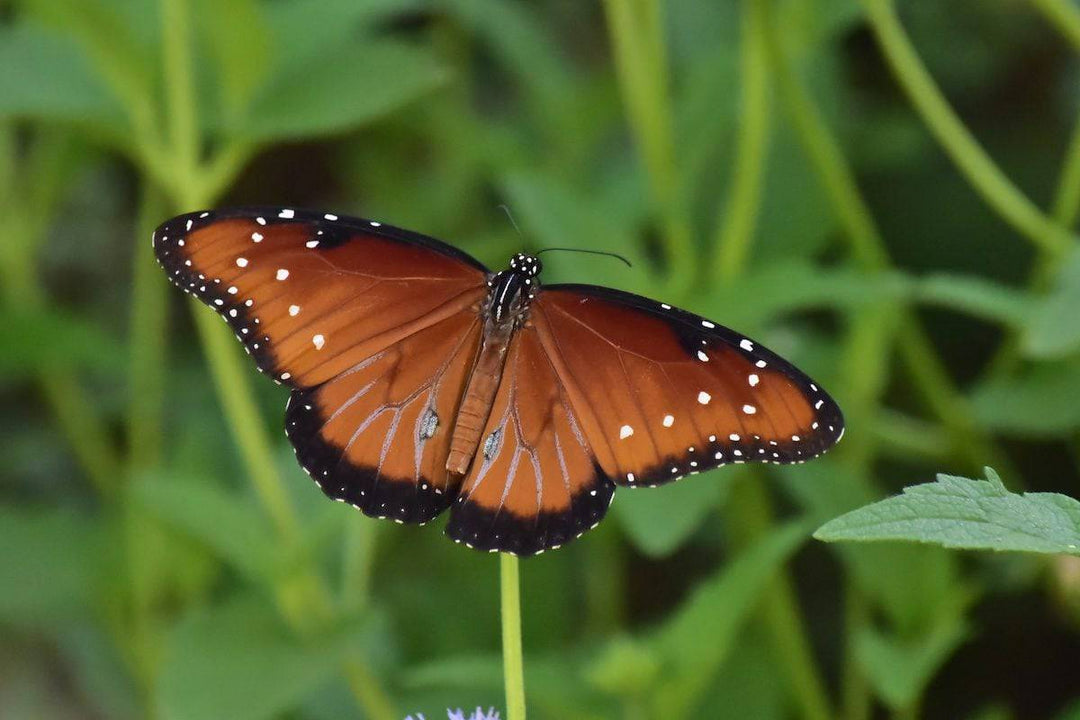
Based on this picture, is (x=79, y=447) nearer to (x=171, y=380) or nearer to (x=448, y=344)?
(x=171, y=380)

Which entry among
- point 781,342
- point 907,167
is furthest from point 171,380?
point 907,167

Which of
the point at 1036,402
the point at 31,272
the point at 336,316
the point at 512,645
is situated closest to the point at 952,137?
the point at 1036,402

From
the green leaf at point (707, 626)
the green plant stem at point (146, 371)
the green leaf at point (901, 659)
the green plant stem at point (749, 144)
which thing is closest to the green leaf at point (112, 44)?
the green plant stem at point (146, 371)

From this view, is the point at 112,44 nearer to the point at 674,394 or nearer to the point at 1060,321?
the point at 674,394

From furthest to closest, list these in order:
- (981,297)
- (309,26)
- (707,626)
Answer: (309,26) < (981,297) < (707,626)

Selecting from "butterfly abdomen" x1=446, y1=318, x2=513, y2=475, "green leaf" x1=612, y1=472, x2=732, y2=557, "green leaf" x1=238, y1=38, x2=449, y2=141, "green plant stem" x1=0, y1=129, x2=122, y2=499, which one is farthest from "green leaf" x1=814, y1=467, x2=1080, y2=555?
"green plant stem" x1=0, y1=129, x2=122, y2=499

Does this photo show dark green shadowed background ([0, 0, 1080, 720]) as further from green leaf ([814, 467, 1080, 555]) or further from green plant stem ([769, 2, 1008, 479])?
green leaf ([814, 467, 1080, 555])
